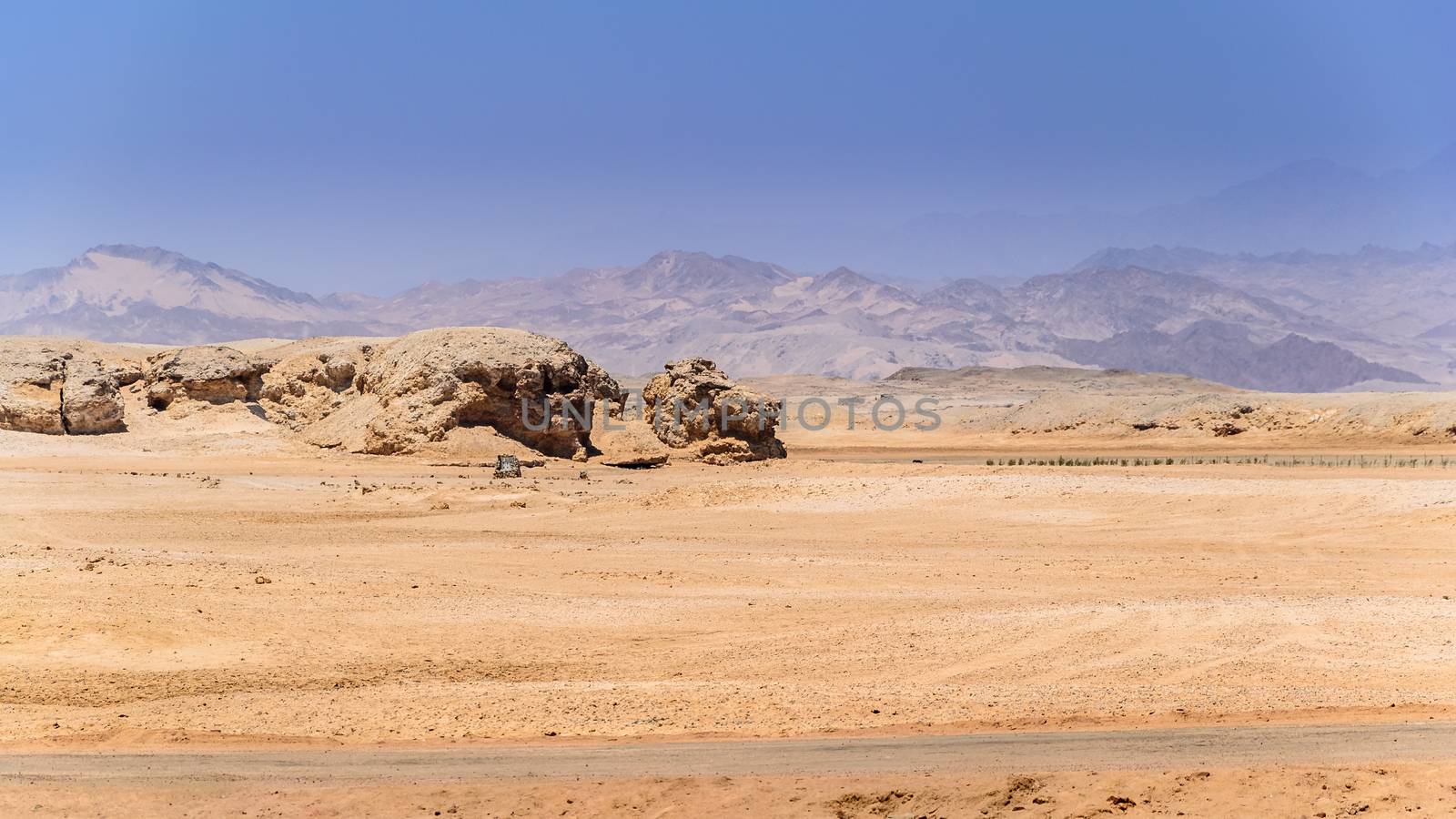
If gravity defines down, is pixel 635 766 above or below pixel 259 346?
below

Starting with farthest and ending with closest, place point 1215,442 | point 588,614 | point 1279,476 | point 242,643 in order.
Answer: point 1215,442, point 1279,476, point 588,614, point 242,643

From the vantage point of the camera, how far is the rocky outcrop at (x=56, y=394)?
91.7 feet

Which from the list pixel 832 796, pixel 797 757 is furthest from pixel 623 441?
pixel 832 796

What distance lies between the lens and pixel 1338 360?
138625mm

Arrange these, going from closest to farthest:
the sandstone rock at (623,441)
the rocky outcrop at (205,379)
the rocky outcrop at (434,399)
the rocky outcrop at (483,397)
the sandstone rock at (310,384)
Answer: the rocky outcrop at (483,397)
the rocky outcrop at (434,399)
the sandstone rock at (623,441)
the rocky outcrop at (205,379)
the sandstone rock at (310,384)

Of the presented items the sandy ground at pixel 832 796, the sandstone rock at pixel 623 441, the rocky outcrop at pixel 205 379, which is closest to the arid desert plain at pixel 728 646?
the sandy ground at pixel 832 796

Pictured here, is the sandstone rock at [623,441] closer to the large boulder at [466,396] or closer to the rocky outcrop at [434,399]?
the rocky outcrop at [434,399]

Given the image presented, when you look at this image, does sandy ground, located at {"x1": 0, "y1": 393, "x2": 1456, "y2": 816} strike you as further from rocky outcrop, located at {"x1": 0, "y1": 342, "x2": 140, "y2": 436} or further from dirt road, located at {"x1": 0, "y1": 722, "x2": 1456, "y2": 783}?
rocky outcrop, located at {"x1": 0, "y1": 342, "x2": 140, "y2": 436}

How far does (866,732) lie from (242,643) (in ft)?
18.7

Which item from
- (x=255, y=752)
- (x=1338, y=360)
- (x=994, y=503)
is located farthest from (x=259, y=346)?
(x=1338, y=360)

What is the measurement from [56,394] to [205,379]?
3.21 meters

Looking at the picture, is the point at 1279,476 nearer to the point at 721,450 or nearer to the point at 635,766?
the point at 721,450

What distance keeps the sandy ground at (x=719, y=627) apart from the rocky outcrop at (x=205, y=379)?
867cm

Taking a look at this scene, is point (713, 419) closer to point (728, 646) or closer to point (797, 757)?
point (728, 646)
